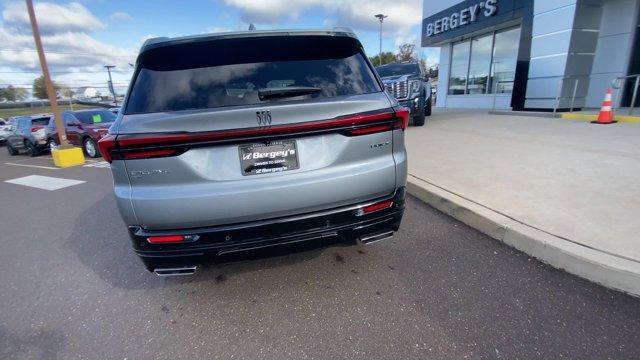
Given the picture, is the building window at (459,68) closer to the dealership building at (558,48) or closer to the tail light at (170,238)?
the dealership building at (558,48)

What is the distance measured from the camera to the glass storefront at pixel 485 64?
49.2ft

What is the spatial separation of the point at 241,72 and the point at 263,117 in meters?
0.48

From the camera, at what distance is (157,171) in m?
2.00

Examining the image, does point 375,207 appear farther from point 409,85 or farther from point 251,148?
point 409,85

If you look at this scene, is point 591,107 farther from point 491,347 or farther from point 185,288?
point 185,288

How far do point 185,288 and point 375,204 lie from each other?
1746 mm

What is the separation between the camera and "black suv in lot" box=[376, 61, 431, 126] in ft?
32.9

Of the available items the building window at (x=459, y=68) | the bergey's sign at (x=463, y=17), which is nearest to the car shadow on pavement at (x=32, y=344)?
the bergey's sign at (x=463, y=17)

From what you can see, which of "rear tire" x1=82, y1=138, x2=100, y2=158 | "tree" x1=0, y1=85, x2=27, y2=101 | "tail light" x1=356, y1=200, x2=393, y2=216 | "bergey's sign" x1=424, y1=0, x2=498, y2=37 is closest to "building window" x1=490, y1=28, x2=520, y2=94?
"bergey's sign" x1=424, y1=0, x2=498, y2=37

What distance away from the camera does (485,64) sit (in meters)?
16.7

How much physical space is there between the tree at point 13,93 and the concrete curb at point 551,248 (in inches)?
4621

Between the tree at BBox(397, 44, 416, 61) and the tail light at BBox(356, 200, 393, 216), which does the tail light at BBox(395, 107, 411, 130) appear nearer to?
the tail light at BBox(356, 200, 393, 216)

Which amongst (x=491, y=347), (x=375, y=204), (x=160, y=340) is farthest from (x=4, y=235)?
(x=491, y=347)

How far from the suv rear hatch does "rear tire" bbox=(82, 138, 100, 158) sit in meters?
11.0
